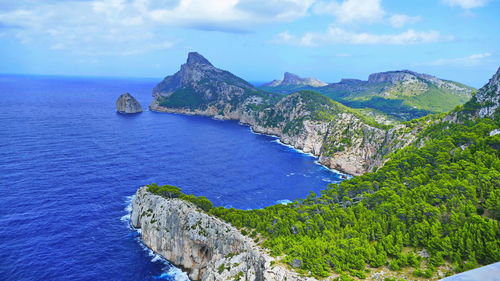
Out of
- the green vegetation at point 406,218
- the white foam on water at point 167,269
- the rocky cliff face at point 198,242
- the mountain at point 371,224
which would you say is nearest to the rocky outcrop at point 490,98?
the mountain at point 371,224

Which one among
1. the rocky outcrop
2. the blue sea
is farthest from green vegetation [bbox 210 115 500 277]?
the blue sea

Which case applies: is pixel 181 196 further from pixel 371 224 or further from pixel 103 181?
pixel 371 224

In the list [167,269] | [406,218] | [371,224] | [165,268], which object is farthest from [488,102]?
[165,268]

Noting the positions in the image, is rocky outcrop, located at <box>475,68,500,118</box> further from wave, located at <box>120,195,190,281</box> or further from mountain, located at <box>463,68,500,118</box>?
wave, located at <box>120,195,190,281</box>

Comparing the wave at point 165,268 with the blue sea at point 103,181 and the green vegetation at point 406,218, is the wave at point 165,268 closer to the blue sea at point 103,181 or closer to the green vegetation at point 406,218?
the blue sea at point 103,181

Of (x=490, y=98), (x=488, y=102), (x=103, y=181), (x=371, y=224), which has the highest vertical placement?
(x=490, y=98)
